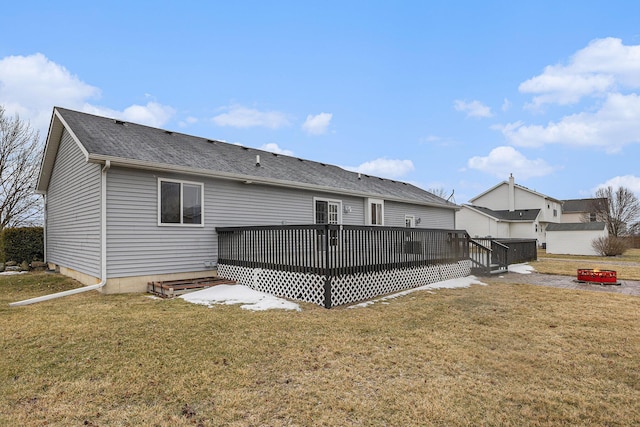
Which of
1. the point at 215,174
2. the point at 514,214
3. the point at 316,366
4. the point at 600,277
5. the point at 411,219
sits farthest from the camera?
the point at 514,214

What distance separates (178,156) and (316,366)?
24.0 feet

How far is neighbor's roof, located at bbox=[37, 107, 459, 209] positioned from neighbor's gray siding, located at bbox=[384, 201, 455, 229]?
67cm

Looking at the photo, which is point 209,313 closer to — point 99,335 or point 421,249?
point 99,335

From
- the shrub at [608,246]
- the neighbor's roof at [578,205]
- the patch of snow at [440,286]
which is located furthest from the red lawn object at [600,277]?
the neighbor's roof at [578,205]

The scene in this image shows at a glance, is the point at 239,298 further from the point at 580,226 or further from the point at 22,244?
the point at 580,226

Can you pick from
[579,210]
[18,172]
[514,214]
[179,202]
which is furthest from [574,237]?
[18,172]

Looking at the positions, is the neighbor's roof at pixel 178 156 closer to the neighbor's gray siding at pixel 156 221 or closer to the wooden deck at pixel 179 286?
the neighbor's gray siding at pixel 156 221

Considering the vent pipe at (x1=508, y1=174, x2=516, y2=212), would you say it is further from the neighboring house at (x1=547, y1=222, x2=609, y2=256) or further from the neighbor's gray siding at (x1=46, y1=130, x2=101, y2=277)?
the neighbor's gray siding at (x1=46, y1=130, x2=101, y2=277)

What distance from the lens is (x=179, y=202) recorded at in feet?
28.2

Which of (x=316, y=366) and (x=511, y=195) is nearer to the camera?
(x=316, y=366)

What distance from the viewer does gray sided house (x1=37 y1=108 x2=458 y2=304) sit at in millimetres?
7668

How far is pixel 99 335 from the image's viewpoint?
4637 mm

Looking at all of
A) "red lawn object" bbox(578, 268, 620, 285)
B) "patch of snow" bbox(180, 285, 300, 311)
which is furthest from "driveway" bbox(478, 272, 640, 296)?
"patch of snow" bbox(180, 285, 300, 311)

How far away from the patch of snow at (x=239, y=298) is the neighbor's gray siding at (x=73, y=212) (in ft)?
8.74
